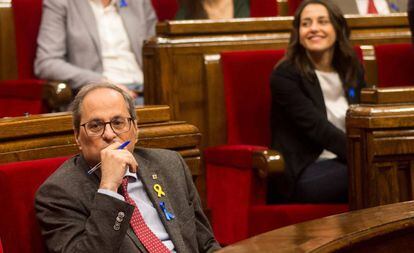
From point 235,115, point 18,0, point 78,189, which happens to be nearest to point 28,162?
point 78,189

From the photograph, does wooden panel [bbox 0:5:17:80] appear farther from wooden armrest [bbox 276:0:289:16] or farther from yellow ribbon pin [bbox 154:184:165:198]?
yellow ribbon pin [bbox 154:184:165:198]

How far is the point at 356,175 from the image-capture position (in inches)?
65.1

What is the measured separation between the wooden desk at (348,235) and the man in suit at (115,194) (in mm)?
241

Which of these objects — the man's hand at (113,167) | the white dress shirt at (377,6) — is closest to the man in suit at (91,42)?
the white dress shirt at (377,6)

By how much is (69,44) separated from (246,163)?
61cm

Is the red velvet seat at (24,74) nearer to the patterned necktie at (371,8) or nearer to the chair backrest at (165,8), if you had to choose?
the chair backrest at (165,8)

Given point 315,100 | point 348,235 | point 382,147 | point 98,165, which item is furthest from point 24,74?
point 348,235

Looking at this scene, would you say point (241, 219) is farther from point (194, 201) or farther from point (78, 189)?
point (78, 189)

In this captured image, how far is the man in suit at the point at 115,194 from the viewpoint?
1.15m

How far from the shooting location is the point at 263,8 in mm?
2443

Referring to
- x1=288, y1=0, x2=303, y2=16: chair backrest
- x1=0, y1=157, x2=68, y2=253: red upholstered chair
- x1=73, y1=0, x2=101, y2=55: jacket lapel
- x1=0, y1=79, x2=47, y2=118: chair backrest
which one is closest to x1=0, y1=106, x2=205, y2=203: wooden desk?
x1=0, y1=157, x2=68, y2=253: red upholstered chair

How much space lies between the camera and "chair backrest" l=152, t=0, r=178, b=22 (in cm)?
245

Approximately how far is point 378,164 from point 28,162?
640 millimetres

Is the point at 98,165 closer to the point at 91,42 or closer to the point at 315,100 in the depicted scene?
the point at 315,100
